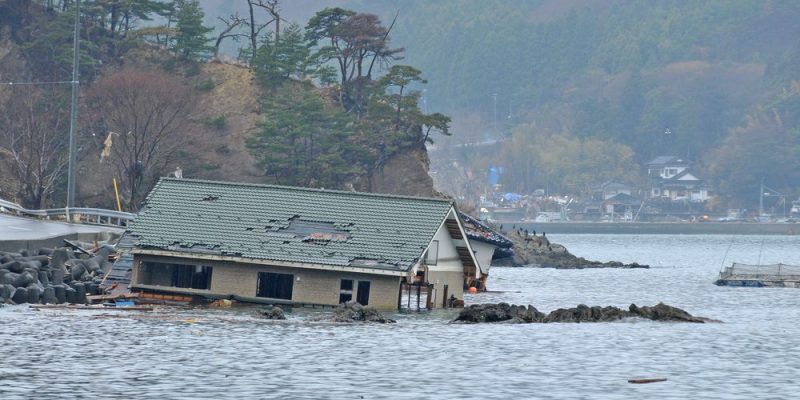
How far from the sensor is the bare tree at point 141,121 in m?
105

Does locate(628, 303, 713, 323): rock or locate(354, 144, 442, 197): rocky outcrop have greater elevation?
locate(354, 144, 442, 197): rocky outcrop

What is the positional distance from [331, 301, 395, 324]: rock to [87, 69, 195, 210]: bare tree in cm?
5170

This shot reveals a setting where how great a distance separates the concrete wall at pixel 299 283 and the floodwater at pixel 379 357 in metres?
0.88

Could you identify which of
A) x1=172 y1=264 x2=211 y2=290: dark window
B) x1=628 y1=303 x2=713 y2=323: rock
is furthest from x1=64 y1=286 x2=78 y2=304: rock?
x1=628 y1=303 x2=713 y2=323: rock

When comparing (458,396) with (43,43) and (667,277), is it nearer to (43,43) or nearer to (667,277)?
(667,277)

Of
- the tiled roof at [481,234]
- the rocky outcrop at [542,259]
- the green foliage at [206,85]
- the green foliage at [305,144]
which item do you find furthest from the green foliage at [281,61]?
the tiled roof at [481,234]

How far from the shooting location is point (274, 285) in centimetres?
5528

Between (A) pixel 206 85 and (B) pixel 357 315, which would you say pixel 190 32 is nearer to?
(A) pixel 206 85

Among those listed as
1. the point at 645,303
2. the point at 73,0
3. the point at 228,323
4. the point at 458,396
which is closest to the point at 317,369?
the point at 458,396

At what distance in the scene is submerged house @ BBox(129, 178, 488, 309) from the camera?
5344 centimetres

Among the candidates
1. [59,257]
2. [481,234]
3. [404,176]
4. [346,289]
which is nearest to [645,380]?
[346,289]

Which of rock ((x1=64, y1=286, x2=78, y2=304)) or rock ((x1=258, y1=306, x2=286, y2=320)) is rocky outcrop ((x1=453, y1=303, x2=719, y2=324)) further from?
rock ((x1=64, y1=286, x2=78, y2=304))

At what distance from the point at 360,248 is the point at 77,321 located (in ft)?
33.6

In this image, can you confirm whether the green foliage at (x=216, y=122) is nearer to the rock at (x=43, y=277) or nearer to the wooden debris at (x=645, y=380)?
the rock at (x=43, y=277)
